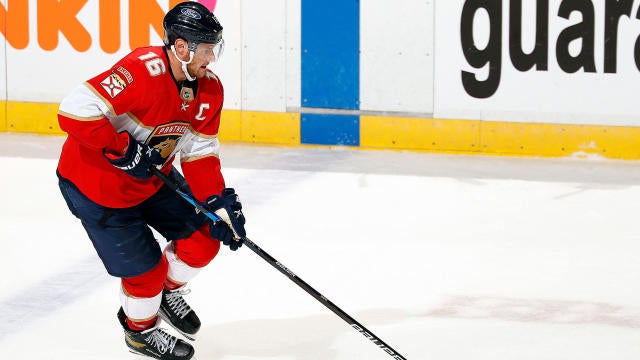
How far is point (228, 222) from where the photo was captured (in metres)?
3.64

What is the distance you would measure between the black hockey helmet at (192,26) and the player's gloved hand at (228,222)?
437 mm

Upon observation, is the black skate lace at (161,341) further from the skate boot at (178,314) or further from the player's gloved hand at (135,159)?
the player's gloved hand at (135,159)

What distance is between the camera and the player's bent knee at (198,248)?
3.75 meters

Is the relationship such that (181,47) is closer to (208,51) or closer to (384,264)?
(208,51)

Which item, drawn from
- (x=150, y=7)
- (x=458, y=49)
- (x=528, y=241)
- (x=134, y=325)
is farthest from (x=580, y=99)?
(x=134, y=325)

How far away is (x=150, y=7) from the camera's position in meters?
7.09

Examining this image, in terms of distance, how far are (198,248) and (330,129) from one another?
3304 millimetres

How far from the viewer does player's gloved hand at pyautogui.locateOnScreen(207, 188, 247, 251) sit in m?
3.61

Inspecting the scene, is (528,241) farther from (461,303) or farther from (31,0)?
(31,0)

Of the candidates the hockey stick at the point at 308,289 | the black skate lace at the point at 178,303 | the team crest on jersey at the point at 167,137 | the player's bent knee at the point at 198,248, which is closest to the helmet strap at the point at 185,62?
the team crest on jersey at the point at 167,137

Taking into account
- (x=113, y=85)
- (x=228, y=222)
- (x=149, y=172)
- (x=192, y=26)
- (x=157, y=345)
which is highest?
(x=192, y=26)

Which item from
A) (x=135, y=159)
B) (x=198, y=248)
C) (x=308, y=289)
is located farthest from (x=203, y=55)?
(x=308, y=289)

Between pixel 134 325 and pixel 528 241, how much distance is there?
194 centimetres

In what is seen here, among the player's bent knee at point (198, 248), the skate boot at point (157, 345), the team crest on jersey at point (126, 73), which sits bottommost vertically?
the skate boot at point (157, 345)
